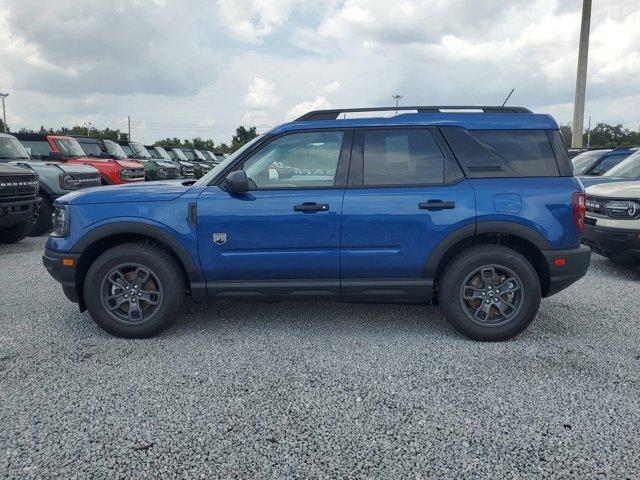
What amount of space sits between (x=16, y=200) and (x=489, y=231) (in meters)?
7.10

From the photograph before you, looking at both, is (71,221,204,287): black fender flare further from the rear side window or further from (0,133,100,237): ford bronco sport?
(0,133,100,237): ford bronco sport

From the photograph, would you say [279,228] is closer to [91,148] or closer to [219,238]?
[219,238]

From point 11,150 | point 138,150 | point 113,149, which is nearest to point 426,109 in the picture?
point 11,150

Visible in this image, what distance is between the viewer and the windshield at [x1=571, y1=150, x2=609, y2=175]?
1011 centimetres

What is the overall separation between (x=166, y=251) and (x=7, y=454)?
189 cm

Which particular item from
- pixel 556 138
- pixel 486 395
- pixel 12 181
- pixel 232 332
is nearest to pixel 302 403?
pixel 486 395

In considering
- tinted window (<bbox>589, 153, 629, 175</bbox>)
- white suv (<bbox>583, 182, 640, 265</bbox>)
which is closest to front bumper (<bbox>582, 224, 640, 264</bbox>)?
white suv (<bbox>583, 182, 640, 265</bbox>)

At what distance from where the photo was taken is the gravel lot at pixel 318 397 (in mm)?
2469

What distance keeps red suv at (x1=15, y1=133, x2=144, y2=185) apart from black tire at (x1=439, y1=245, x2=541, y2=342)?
9.97 metres

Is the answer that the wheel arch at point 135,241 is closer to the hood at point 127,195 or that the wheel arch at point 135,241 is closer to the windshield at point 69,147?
the hood at point 127,195

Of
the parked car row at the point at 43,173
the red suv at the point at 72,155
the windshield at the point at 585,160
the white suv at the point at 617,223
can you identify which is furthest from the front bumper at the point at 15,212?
the windshield at the point at 585,160

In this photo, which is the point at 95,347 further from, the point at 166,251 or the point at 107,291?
the point at 166,251

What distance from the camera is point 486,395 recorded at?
314cm

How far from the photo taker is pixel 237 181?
3836 mm
